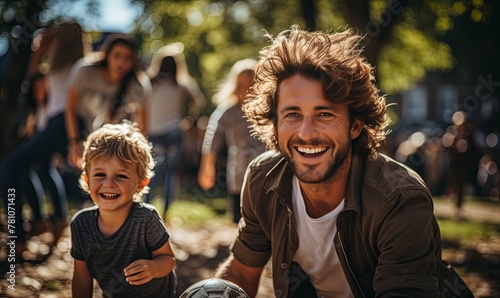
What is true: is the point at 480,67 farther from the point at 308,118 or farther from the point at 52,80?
the point at 308,118

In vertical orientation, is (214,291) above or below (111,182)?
below

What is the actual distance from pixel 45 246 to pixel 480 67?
48.9ft

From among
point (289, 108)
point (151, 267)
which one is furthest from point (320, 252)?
point (151, 267)

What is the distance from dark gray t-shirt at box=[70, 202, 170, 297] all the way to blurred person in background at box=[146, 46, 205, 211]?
140 inches

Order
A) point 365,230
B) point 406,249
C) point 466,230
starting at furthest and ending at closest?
point 466,230 < point 365,230 < point 406,249

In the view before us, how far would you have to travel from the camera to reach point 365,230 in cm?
296

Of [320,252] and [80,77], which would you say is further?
[80,77]

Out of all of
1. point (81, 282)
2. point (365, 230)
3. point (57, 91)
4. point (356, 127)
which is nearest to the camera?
point (365, 230)

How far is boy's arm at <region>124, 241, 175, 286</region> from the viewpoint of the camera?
3.22 meters

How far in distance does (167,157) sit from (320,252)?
4171mm

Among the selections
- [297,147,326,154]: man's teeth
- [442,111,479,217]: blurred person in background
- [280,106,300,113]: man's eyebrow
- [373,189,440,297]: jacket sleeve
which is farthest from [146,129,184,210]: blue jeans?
[442,111,479,217]: blurred person in background

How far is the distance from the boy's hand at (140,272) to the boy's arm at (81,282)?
1.07ft

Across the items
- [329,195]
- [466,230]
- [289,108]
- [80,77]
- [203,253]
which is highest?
[80,77]

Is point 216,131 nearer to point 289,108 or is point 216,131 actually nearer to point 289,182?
point 289,182
